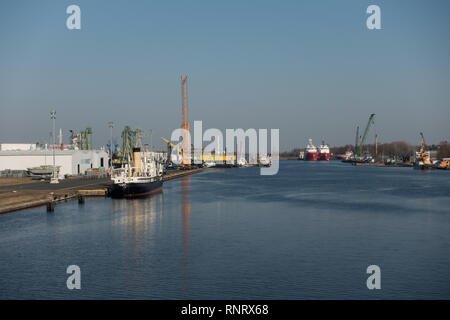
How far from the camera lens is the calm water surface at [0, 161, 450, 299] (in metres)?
30.7

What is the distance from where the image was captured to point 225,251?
136 ft

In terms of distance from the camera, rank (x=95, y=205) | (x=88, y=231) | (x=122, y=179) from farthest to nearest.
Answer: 1. (x=122, y=179)
2. (x=95, y=205)
3. (x=88, y=231)

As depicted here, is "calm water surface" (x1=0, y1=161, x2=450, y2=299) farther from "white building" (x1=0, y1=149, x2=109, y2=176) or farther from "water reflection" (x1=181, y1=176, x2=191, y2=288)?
"white building" (x1=0, y1=149, x2=109, y2=176)

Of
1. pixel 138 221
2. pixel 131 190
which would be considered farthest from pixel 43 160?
pixel 138 221

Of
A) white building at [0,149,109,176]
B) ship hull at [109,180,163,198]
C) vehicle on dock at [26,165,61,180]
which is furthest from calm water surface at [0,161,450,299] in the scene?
white building at [0,149,109,176]

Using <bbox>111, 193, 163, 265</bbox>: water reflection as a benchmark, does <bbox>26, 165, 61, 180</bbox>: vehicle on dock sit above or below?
above

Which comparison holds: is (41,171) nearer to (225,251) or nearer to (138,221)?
(138,221)

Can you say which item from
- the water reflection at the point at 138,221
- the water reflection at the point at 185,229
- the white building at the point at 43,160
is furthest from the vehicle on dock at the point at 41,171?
the water reflection at the point at 185,229

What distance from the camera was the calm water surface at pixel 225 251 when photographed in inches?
1208

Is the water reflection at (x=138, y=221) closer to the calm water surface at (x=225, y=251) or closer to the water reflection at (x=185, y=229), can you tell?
the calm water surface at (x=225, y=251)
